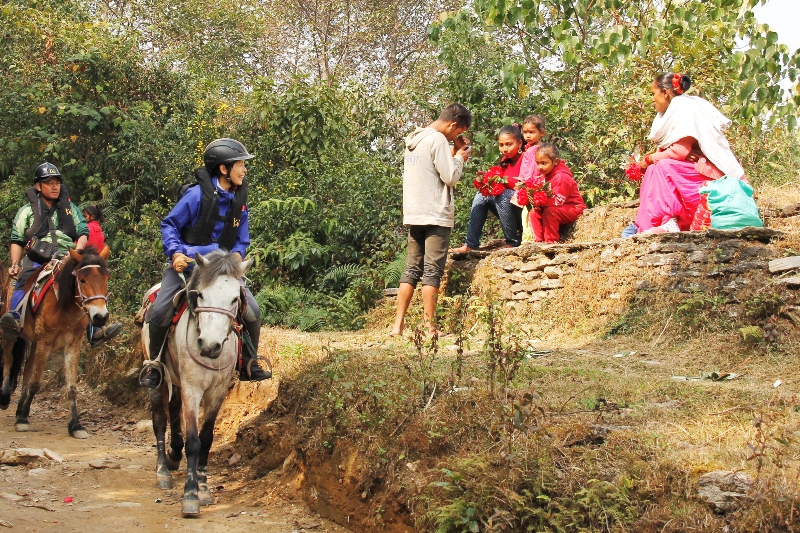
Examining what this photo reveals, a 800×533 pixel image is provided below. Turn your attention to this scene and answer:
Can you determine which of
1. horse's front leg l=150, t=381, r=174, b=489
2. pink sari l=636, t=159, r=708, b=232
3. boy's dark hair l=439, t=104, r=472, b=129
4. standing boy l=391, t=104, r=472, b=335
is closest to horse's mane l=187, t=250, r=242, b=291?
horse's front leg l=150, t=381, r=174, b=489

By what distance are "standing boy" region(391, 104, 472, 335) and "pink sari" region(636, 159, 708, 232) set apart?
2181mm

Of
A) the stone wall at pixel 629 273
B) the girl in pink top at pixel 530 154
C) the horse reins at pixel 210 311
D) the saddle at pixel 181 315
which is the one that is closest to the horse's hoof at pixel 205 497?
the horse reins at pixel 210 311

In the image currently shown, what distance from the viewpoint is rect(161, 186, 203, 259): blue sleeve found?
6707 mm

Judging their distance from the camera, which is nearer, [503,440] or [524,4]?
[503,440]

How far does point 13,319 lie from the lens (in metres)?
9.30

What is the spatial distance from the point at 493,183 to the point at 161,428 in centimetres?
524

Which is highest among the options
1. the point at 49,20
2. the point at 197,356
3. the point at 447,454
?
the point at 49,20

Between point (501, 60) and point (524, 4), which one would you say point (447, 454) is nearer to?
point (524, 4)

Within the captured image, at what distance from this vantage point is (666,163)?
30.0 ft

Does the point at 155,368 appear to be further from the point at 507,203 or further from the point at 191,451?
the point at 507,203

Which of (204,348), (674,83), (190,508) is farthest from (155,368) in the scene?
(674,83)

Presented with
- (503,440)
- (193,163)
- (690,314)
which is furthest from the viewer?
(193,163)

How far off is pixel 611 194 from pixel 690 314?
4438mm

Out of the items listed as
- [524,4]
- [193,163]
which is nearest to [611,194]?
[524,4]
